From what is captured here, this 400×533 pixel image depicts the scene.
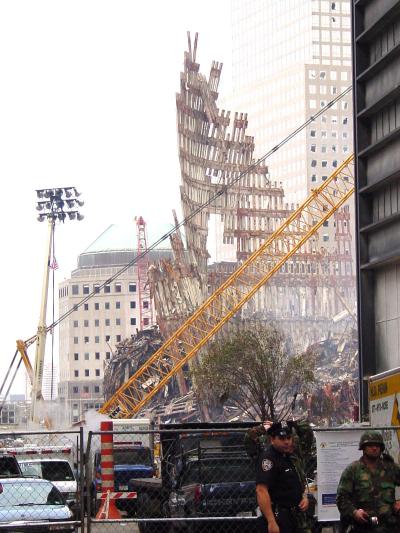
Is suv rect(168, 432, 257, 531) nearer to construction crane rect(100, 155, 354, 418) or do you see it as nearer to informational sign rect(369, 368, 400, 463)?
informational sign rect(369, 368, 400, 463)

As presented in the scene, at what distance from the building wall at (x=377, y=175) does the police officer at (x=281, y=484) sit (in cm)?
1830

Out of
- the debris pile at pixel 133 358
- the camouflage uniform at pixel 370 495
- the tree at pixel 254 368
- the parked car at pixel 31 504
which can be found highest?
the debris pile at pixel 133 358

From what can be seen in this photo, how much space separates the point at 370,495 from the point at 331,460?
3.64 metres

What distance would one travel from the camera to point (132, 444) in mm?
35938

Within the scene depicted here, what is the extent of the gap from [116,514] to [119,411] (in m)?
121

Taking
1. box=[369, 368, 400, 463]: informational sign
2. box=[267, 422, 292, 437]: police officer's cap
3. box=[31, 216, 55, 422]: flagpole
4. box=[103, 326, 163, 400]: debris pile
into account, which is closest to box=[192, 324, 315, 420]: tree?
box=[31, 216, 55, 422]: flagpole

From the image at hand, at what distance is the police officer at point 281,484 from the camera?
11633mm

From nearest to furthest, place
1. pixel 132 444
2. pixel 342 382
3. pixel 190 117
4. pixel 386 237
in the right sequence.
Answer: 1. pixel 386 237
2. pixel 132 444
3. pixel 342 382
4. pixel 190 117

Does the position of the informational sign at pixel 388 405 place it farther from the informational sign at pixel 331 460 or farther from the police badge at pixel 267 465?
the police badge at pixel 267 465

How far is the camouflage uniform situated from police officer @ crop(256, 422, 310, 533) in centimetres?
58

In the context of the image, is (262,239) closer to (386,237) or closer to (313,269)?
(313,269)

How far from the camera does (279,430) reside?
38.4 feet

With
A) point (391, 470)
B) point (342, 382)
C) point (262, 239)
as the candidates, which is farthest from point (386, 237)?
point (262, 239)

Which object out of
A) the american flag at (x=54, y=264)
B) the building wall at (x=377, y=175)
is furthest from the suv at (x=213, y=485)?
the american flag at (x=54, y=264)
